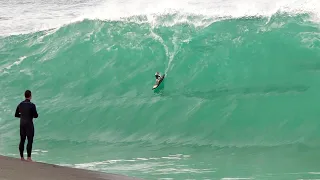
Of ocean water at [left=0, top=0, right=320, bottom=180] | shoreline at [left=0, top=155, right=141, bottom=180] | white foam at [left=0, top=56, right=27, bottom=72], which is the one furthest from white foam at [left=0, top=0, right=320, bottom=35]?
shoreline at [left=0, top=155, right=141, bottom=180]

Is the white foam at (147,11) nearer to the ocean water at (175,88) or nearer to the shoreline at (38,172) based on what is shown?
the ocean water at (175,88)

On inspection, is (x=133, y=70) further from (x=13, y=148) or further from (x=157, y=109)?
(x=13, y=148)

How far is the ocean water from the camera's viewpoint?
40.3 ft

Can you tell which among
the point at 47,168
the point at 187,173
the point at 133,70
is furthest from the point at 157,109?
the point at 47,168

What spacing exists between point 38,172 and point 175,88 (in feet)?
24.0

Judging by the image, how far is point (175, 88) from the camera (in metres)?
16.0

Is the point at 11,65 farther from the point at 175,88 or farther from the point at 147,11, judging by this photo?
the point at 175,88

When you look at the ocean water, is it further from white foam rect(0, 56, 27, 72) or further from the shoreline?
the shoreline

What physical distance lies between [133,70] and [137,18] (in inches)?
103

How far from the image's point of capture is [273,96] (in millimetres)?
14508

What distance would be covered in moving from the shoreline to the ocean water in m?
1.39

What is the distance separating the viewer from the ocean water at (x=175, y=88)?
1230 cm

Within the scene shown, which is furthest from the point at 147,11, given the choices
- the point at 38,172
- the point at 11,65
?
the point at 38,172

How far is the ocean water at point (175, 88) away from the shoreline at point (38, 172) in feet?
4.55
